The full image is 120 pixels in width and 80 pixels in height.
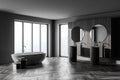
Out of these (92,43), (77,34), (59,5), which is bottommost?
(92,43)

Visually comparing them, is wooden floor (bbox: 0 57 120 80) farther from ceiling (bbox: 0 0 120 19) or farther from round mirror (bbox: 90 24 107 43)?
ceiling (bbox: 0 0 120 19)

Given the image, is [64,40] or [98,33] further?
[64,40]

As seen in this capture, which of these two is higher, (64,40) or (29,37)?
(29,37)

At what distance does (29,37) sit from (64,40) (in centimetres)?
239

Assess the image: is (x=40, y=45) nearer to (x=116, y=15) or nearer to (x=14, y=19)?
(x=14, y=19)

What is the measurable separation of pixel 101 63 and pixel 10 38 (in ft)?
16.2

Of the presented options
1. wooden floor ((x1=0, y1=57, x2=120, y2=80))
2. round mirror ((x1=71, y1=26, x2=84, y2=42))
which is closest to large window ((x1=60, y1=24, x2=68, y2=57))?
round mirror ((x1=71, y1=26, x2=84, y2=42))

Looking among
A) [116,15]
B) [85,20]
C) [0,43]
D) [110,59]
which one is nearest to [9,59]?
[0,43]

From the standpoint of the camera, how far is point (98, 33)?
7.99 meters

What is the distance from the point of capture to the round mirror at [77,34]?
8.76m

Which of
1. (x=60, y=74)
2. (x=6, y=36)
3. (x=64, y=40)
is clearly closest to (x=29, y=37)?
(x=6, y=36)

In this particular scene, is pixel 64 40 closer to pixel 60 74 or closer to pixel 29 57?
pixel 29 57

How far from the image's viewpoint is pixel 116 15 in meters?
7.44

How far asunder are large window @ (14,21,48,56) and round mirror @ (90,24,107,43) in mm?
3588
